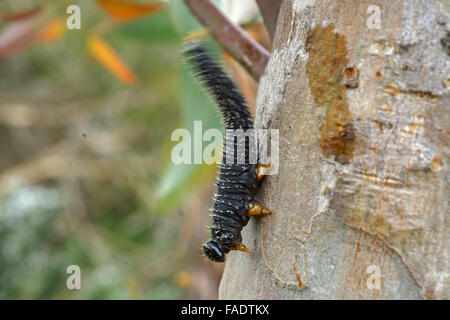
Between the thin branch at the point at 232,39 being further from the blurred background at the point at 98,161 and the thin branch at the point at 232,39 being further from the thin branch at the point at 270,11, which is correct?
the blurred background at the point at 98,161

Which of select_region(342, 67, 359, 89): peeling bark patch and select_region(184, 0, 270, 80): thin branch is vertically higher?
select_region(184, 0, 270, 80): thin branch

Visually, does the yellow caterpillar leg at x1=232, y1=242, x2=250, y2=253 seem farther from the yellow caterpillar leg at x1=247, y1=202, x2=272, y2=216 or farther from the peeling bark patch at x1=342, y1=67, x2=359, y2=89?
the peeling bark patch at x1=342, y1=67, x2=359, y2=89

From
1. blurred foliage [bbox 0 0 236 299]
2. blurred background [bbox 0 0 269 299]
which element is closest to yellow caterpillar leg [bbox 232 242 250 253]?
blurred background [bbox 0 0 269 299]

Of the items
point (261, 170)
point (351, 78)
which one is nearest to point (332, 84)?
point (351, 78)

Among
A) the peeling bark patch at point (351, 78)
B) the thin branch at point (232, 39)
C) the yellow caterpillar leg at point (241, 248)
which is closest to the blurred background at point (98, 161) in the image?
the thin branch at point (232, 39)

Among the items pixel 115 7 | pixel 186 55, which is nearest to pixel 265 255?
pixel 186 55
